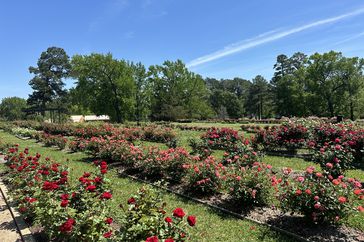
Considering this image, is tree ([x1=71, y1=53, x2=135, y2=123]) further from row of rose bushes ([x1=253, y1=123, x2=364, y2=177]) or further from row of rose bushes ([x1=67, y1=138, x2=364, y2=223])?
row of rose bushes ([x1=67, y1=138, x2=364, y2=223])

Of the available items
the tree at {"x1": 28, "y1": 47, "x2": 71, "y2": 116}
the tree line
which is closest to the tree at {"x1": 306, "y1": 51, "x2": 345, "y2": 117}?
the tree line

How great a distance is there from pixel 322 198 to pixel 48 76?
2687 inches

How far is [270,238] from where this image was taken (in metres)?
4.24

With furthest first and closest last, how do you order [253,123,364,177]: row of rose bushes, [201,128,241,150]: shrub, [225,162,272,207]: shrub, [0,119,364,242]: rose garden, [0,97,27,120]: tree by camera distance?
1. [0,97,27,120]: tree
2. [201,128,241,150]: shrub
3. [253,123,364,177]: row of rose bushes
4. [225,162,272,207]: shrub
5. [0,119,364,242]: rose garden

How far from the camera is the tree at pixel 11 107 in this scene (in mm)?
74375

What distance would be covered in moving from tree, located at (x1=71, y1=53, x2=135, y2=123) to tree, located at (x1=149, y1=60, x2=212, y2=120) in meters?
8.34

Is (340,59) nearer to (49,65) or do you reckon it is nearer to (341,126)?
(341,126)

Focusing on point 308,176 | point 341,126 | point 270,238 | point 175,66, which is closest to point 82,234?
point 270,238

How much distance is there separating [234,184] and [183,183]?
184cm

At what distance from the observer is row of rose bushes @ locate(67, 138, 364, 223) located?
4.03 meters

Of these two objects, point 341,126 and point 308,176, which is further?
point 341,126

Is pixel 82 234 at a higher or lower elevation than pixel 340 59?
lower

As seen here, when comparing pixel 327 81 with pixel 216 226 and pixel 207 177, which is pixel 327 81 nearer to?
pixel 207 177

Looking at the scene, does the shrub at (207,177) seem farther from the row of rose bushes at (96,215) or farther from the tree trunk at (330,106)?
the tree trunk at (330,106)
